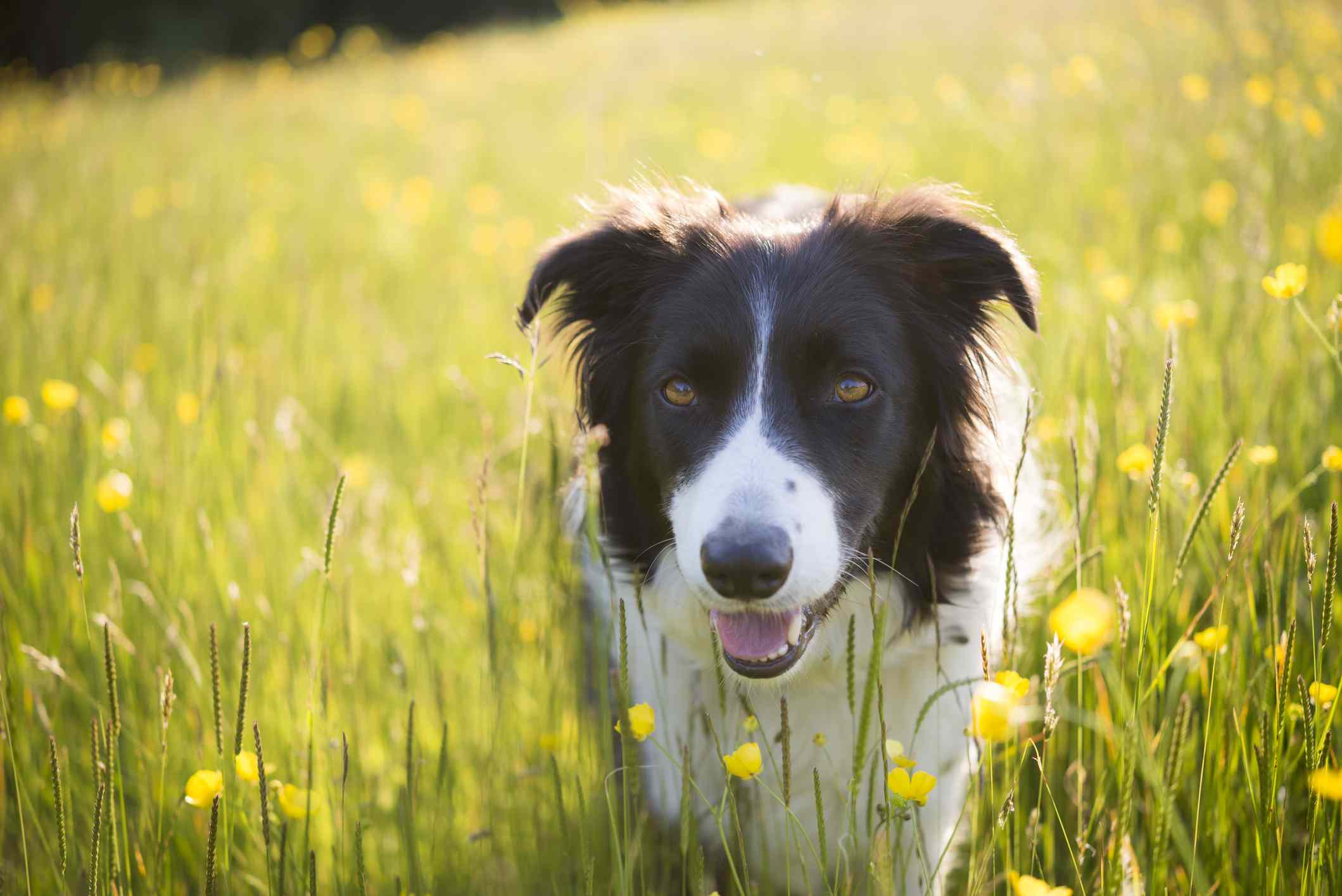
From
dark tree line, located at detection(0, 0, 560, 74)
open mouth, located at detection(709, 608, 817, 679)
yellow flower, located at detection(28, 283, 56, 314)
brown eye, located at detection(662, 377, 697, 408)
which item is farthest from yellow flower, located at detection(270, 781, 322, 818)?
dark tree line, located at detection(0, 0, 560, 74)

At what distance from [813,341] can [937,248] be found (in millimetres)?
496

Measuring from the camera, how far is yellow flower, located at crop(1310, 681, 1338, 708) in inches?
52.8

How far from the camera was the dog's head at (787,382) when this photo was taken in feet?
5.90

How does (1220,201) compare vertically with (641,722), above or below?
above

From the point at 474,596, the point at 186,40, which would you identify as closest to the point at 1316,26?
the point at 474,596

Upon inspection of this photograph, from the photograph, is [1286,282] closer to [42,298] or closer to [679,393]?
[679,393]

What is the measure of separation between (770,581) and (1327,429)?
1.92m

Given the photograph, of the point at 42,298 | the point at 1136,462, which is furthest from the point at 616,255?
the point at 42,298

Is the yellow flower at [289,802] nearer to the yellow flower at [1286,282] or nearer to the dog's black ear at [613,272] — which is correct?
the dog's black ear at [613,272]

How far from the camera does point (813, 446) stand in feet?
6.23

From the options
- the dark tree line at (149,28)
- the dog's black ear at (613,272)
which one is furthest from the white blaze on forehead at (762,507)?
the dark tree line at (149,28)

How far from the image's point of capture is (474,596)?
2703mm

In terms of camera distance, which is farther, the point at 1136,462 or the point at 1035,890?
the point at 1136,462

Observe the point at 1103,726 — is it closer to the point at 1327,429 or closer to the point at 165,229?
the point at 1327,429
